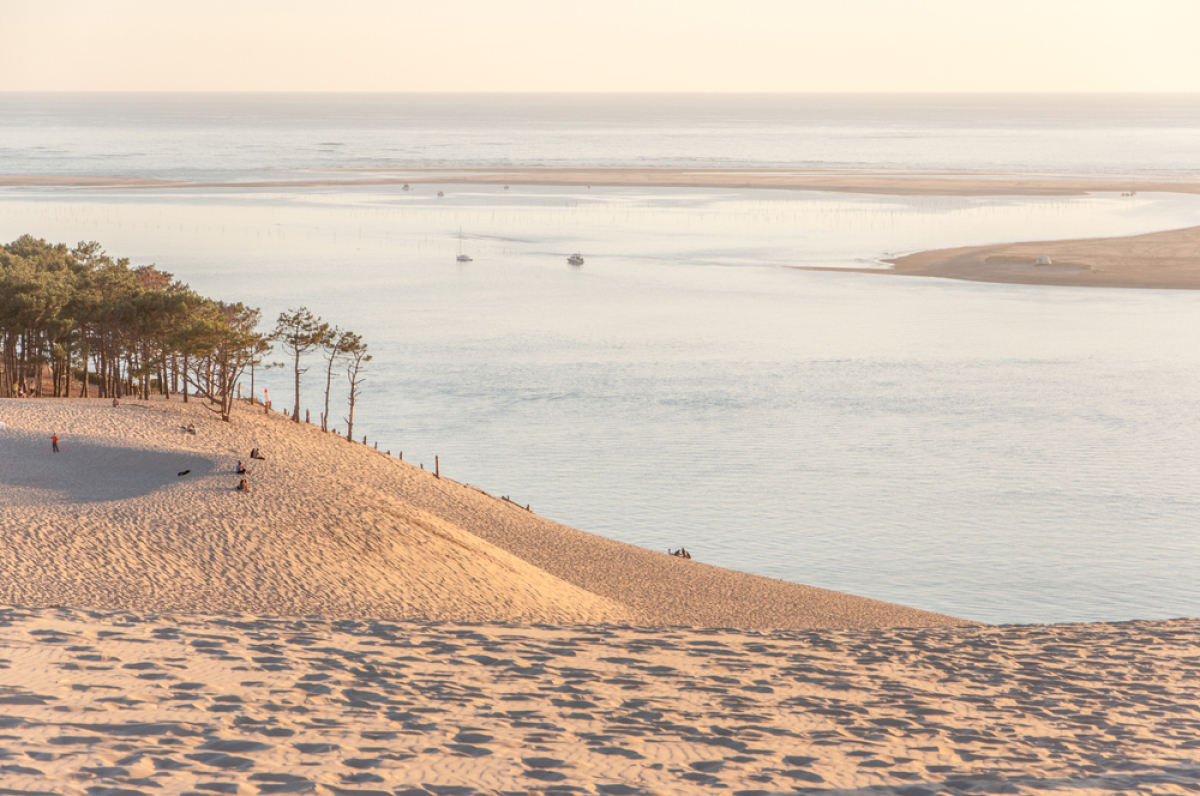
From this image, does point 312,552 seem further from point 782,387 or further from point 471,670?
point 782,387

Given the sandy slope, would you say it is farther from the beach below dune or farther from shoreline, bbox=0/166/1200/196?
shoreline, bbox=0/166/1200/196

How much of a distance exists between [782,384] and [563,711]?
150 ft

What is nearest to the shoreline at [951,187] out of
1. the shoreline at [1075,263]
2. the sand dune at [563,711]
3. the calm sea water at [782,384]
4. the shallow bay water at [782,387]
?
the shoreline at [1075,263]

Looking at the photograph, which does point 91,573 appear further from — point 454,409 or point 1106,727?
point 454,409

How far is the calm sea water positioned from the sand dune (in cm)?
1259

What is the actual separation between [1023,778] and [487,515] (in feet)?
77.4

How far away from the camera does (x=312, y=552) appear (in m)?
27.9

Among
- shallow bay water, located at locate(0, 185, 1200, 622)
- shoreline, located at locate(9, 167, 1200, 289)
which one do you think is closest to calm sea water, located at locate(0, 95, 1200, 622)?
shallow bay water, located at locate(0, 185, 1200, 622)

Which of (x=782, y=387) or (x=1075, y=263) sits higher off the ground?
(x=1075, y=263)

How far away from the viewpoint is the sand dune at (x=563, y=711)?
1407cm

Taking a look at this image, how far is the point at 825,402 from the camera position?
5706 cm

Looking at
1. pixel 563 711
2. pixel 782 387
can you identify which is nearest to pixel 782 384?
pixel 782 387

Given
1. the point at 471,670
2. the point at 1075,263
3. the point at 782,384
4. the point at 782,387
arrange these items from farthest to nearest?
1. the point at 1075,263
2. the point at 782,384
3. the point at 782,387
4. the point at 471,670

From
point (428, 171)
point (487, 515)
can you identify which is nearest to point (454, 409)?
point (487, 515)
